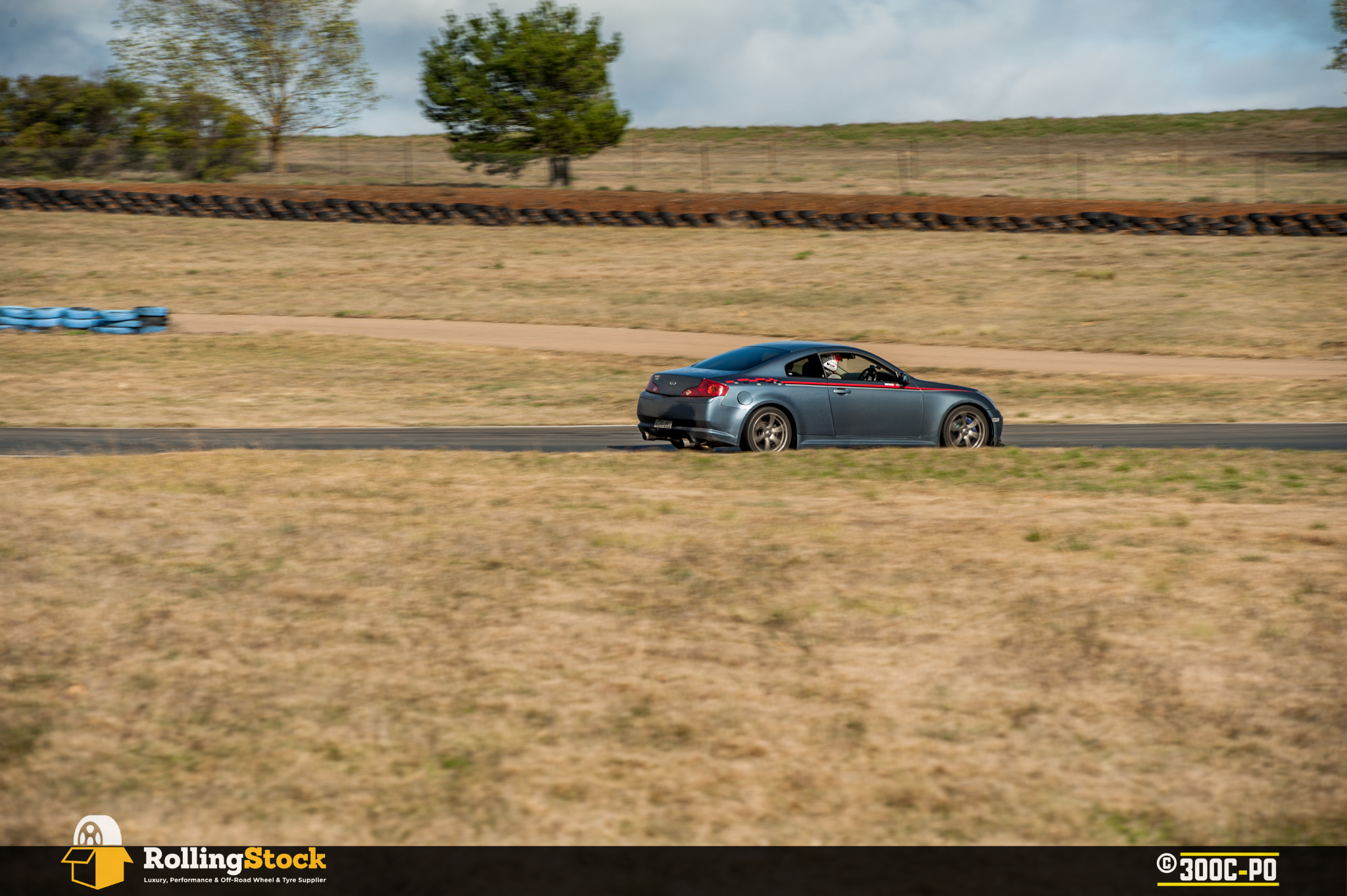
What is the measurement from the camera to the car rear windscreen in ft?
43.9

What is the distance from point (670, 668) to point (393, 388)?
1616cm

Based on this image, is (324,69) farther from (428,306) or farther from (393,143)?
(393,143)

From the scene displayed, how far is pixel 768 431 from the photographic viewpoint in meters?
13.2

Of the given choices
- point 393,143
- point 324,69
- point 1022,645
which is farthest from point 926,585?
point 393,143

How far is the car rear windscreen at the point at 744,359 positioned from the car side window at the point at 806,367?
7.1 inches

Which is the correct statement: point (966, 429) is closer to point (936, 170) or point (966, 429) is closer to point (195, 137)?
point (195, 137)

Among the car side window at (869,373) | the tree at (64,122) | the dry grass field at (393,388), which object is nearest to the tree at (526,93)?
the tree at (64,122)

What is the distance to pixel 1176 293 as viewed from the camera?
97.7 ft

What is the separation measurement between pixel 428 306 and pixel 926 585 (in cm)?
2504

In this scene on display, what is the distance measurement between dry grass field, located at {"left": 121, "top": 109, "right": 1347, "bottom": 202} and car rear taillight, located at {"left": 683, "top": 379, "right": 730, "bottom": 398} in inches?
1353

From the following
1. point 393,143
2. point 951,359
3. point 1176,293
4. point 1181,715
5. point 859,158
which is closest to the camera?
point 1181,715
